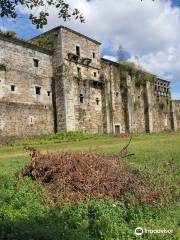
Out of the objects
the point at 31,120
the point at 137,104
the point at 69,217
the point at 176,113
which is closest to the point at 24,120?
the point at 31,120

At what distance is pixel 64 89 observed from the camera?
3672cm

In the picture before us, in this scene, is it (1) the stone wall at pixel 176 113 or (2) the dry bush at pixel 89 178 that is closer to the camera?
(2) the dry bush at pixel 89 178

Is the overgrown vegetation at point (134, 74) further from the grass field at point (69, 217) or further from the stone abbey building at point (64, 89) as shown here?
the grass field at point (69, 217)

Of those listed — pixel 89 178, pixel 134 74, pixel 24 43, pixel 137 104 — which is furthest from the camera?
pixel 137 104

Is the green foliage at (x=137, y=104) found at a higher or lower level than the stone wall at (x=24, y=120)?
higher

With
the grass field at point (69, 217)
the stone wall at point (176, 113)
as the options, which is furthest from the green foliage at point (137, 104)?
the grass field at point (69, 217)

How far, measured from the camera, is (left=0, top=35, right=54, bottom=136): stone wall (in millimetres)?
32844

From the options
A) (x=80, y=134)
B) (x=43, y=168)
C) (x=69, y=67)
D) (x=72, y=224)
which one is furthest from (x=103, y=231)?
(x=69, y=67)

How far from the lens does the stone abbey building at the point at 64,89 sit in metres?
33.6

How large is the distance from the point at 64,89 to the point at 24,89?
12.7 ft

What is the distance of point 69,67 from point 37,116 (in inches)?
236

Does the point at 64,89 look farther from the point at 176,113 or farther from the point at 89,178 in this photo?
the point at 176,113

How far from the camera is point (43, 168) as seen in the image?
1207cm

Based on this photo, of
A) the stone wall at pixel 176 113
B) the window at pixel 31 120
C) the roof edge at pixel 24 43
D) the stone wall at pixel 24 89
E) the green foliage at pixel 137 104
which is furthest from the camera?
the stone wall at pixel 176 113
